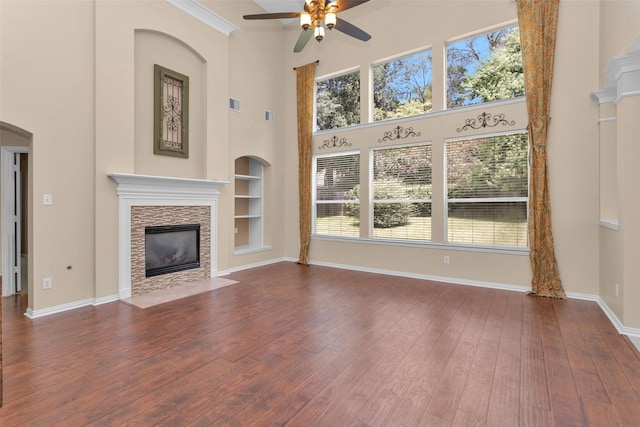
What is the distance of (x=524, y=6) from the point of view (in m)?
4.66

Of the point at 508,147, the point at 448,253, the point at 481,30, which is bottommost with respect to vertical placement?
the point at 448,253

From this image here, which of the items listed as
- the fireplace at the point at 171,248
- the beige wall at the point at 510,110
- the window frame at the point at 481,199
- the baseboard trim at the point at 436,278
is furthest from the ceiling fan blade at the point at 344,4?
the baseboard trim at the point at 436,278

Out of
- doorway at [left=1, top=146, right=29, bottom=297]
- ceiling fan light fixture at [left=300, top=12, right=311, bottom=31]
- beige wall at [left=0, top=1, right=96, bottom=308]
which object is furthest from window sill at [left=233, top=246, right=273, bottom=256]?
ceiling fan light fixture at [left=300, top=12, right=311, bottom=31]

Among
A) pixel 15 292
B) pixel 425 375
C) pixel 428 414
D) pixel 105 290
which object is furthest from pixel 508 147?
pixel 15 292

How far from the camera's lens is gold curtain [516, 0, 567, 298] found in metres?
4.50

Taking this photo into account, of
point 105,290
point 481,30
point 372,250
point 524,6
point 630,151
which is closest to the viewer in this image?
point 630,151

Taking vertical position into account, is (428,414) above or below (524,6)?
below

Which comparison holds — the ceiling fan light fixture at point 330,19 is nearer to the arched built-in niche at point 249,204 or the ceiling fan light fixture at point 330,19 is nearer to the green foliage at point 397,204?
the green foliage at point 397,204

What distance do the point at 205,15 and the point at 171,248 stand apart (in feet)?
12.8

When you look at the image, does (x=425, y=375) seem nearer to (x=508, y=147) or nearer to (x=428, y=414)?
(x=428, y=414)

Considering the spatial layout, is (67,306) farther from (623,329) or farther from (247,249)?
(623,329)

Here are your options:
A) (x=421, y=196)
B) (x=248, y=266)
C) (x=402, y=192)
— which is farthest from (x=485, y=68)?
(x=248, y=266)

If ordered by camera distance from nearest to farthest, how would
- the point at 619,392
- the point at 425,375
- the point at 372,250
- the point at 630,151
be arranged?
the point at 619,392 → the point at 425,375 → the point at 630,151 → the point at 372,250

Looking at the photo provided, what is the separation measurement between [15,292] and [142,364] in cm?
347
